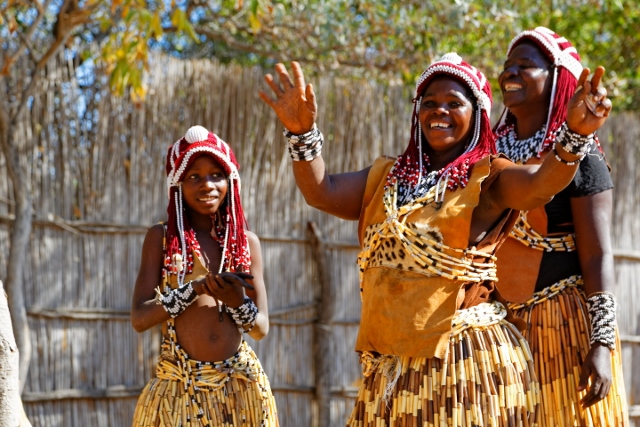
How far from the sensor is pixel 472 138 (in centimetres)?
324

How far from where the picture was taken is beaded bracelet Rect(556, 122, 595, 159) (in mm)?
2785

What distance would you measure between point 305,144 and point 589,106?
0.92m

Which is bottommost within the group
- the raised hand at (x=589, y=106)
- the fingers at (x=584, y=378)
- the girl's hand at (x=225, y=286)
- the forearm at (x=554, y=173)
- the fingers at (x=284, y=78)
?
the fingers at (x=584, y=378)

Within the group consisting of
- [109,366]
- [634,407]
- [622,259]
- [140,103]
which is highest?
[140,103]

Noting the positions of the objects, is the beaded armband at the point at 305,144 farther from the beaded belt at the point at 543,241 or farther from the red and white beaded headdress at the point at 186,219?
the red and white beaded headdress at the point at 186,219

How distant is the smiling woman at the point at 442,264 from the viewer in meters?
2.96

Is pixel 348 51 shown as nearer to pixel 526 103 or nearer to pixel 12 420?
pixel 526 103

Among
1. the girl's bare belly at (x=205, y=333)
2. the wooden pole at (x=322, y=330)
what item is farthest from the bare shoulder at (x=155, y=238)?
the wooden pole at (x=322, y=330)

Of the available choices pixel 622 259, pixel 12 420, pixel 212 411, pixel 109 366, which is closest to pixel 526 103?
pixel 212 411

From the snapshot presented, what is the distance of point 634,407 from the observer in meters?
7.61

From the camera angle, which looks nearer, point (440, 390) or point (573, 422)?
point (440, 390)

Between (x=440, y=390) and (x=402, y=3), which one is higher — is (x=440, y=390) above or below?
below

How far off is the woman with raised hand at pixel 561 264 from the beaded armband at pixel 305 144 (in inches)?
38.6

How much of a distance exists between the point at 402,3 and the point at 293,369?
3387 mm
